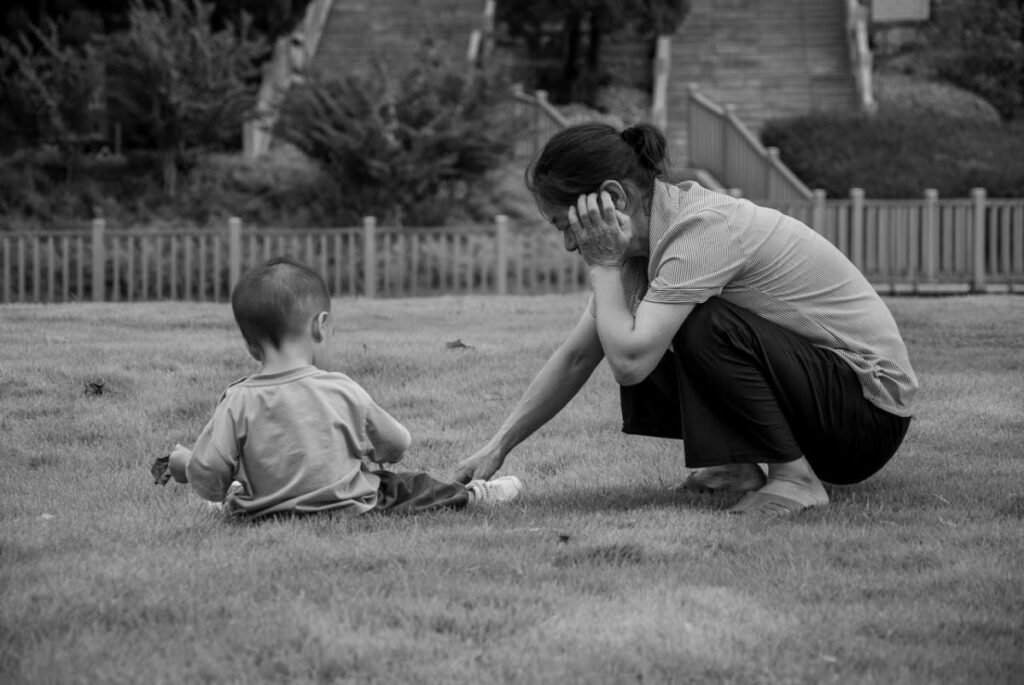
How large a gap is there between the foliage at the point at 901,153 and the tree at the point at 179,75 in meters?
8.89

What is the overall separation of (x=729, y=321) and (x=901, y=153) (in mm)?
19754

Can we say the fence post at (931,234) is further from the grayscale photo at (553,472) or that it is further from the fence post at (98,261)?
the fence post at (98,261)

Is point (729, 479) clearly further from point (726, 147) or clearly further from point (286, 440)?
point (726, 147)

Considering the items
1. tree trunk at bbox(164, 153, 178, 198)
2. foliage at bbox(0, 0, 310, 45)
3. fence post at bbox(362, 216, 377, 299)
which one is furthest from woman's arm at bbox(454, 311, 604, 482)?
tree trunk at bbox(164, 153, 178, 198)

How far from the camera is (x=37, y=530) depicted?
4473 mm

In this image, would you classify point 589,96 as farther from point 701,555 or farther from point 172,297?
point 701,555

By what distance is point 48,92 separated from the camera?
20.5m

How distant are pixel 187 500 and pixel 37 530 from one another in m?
0.70

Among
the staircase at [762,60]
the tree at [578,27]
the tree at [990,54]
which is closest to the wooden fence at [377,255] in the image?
the staircase at [762,60]

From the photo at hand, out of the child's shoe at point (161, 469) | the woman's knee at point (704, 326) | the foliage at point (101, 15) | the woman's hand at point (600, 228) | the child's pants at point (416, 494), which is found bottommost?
the child's pants at point (416, 494)

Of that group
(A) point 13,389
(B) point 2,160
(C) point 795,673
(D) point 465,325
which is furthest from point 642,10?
(C) point 795,673

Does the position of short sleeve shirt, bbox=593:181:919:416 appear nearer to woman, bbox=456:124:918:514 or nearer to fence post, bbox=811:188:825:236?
woman, bbox=456:124:918:514

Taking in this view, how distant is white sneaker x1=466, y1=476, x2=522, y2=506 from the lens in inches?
191

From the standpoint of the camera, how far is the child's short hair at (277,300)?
13.7 ft
